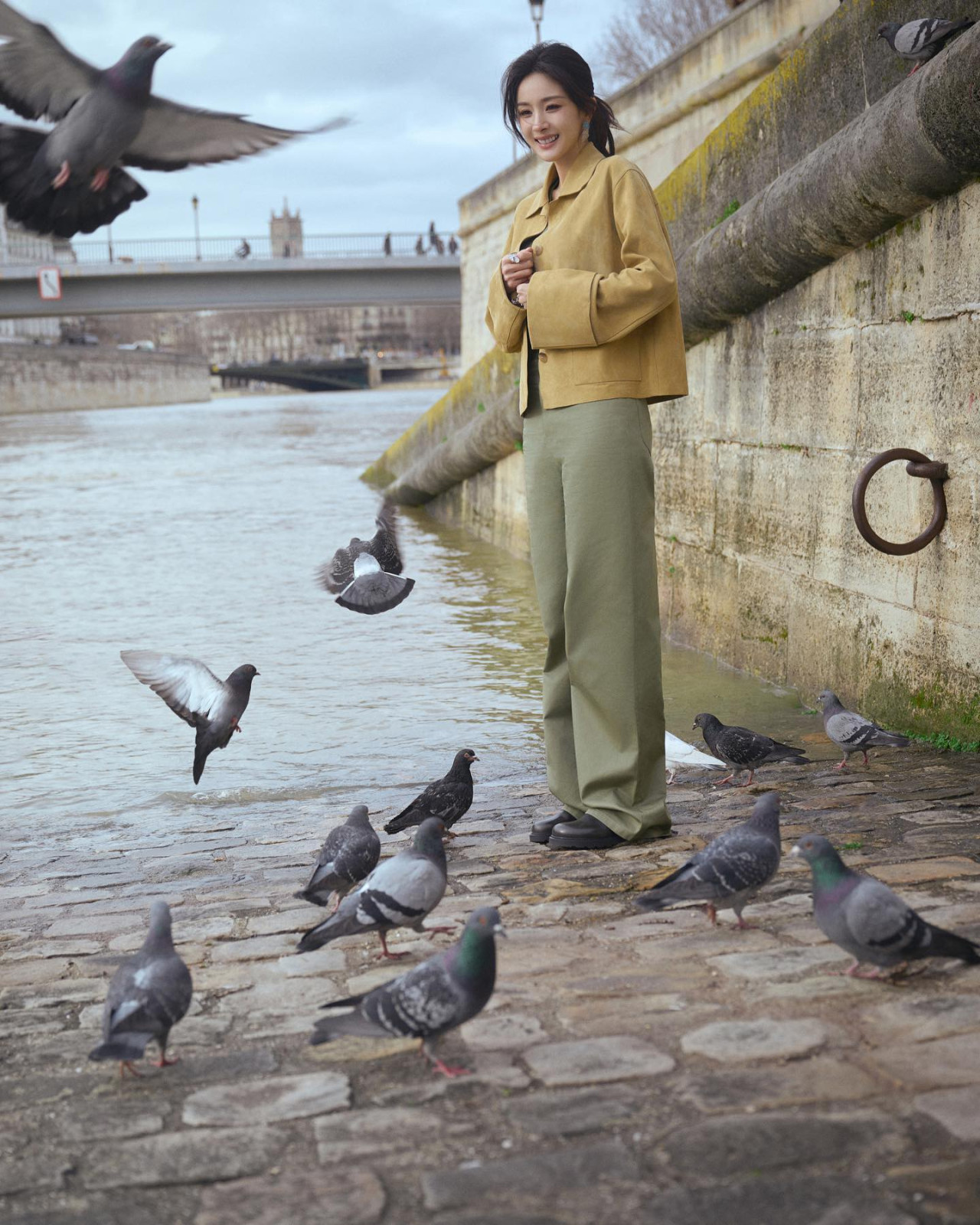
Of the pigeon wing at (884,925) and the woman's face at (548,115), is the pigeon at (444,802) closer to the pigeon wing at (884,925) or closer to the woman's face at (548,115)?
the pigeon wing at (884,925)

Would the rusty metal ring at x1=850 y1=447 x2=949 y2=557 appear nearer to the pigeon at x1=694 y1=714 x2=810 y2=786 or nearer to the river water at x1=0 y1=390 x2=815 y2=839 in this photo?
the pigeon at x1=694 y1=714 x2=810 y2=786

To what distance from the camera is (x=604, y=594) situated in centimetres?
440

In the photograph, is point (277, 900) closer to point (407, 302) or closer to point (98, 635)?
point (98, 635)

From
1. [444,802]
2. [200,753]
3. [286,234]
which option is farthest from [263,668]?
[286,234]

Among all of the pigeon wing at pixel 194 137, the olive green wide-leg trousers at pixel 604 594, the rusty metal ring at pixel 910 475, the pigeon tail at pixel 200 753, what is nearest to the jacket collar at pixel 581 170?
the olive green wide-leg trousers at pixel 604 594

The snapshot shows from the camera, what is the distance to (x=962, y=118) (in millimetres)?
5047

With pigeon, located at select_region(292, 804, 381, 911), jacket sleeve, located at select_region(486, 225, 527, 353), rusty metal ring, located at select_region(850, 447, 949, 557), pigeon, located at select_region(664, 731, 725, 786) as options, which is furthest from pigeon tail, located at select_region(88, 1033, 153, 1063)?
rusty metal ring, located at select_region(850, 447, 949, 557)

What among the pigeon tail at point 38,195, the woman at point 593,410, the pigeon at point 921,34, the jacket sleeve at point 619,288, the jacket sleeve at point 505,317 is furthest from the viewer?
the pigeon at point 921,34

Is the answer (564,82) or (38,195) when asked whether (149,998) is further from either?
(564,82)

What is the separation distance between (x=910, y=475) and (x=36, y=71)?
3.83m

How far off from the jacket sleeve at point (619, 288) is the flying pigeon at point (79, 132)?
4.40ft

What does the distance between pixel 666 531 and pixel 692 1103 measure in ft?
21.4

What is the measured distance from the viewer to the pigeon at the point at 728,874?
11.5 feet

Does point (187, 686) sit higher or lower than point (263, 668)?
higher
